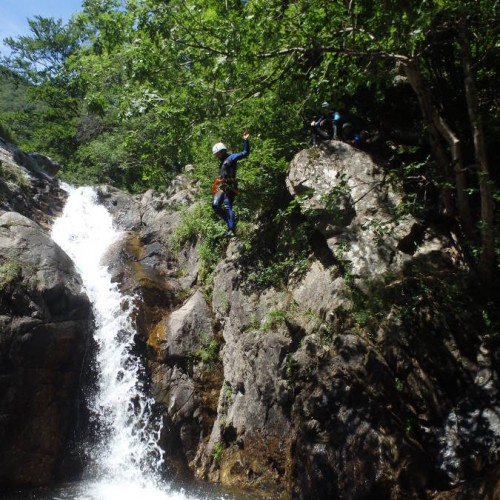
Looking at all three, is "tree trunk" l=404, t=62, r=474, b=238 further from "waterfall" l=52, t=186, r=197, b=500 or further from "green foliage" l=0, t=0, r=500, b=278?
"waterfall" l=52, t=186, r=197, b=500

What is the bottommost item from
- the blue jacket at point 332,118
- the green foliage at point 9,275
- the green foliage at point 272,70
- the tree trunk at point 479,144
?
the green foliage at point 9,275

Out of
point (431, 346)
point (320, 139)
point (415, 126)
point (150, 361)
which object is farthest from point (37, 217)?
point (431, 346)

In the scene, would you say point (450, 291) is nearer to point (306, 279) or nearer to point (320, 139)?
point (306, 279)

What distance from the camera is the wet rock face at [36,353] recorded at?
8867 millimetres

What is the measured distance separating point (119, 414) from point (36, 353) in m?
2.30

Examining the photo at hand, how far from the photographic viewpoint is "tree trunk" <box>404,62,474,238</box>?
6617 mm

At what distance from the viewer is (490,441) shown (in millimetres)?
6039

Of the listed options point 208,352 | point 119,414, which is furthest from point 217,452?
point 119,414

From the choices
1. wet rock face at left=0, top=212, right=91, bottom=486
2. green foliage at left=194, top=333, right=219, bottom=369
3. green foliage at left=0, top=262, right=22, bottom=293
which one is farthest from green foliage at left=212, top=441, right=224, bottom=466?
green foliage at left=0, top=262, right=22, bottom=293

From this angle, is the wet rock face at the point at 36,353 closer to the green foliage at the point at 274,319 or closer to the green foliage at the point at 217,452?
the green foliage at the point at 217,452

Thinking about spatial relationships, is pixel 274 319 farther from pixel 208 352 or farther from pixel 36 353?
pixel 36 353

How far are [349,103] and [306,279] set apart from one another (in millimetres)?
4564

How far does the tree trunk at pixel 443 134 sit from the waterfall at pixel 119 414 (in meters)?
6.77

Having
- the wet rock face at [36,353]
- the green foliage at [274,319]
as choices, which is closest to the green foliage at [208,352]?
the green foliage at [274,319]
